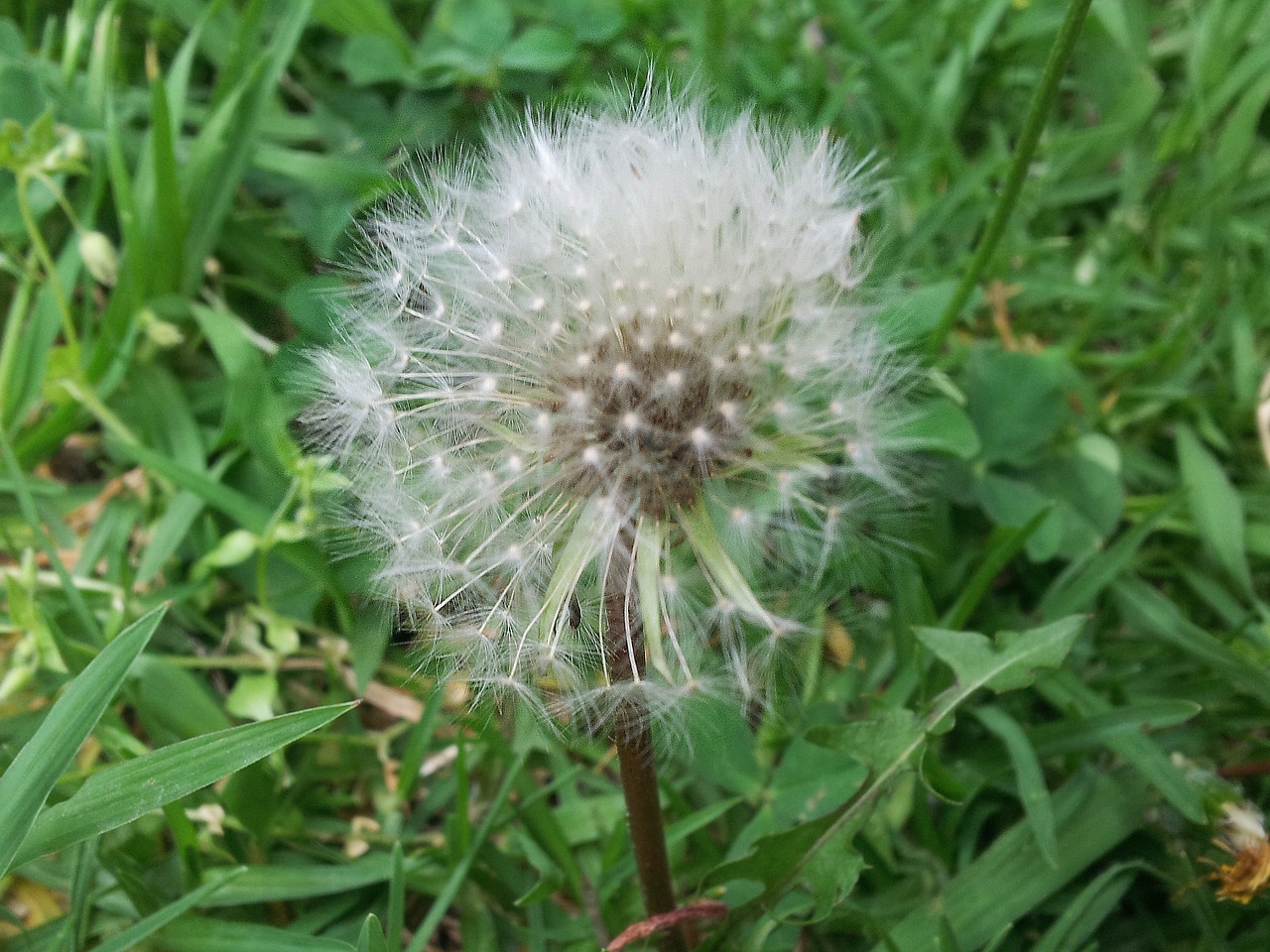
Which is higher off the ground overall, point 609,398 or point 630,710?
point 609,398

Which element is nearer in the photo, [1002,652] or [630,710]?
[630,710]

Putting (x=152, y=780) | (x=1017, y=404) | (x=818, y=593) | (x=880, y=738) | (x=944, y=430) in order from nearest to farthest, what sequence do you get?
(x=152, y=780), (x=880, y=738), (x=818, y=593), (x=944, y=430), (x=1017, y=404)

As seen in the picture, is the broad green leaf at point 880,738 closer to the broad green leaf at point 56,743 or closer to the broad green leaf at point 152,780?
the broad green leaf at point 152,780

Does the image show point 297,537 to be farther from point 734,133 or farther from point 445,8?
point 445,8

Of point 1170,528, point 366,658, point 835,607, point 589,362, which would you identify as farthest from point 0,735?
point 1170,528

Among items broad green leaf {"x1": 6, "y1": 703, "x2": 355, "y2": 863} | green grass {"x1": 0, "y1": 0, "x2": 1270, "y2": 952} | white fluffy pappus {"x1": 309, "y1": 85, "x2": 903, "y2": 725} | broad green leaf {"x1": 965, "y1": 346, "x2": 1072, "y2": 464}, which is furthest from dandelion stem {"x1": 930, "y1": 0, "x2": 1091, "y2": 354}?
broad green leaf {"x1": 6, "y1": 703, "x2": 355, "y2": 863}

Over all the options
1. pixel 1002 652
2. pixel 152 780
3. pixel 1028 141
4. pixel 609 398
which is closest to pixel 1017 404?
pixel 1028 141

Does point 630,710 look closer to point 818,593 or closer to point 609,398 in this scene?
point 609,398
